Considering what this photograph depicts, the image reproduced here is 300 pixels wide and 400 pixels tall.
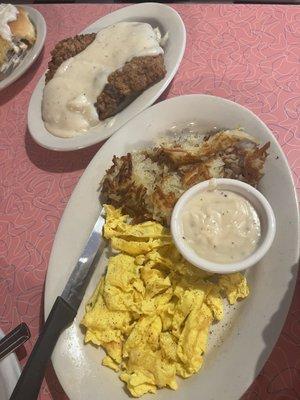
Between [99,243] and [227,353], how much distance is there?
0.64 metres

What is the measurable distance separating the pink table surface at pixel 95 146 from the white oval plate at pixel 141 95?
12cm

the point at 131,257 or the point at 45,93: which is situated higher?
the point at 45,93

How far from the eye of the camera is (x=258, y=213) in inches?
59.4

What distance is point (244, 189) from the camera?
5.06ft

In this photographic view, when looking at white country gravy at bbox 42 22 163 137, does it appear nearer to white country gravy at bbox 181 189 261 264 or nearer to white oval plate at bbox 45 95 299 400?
white oval plate at bbox 45 95 299 400

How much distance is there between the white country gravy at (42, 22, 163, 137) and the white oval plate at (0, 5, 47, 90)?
0.31 metres

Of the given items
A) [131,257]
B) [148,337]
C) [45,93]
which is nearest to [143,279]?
[131,257]

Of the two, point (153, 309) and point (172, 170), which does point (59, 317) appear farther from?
point (172, 170)

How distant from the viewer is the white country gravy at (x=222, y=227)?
57.4 inches

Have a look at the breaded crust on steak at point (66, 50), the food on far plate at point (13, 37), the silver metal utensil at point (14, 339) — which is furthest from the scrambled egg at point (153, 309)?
the food on far plate at point (13, 37)

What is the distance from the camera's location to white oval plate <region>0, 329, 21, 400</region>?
4.94 feet

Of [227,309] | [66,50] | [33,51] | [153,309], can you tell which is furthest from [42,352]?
[33,51]

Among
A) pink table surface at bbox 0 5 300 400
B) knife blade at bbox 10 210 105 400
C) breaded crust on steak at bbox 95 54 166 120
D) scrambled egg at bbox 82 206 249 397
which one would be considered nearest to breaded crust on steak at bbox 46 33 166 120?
breaded crust on steak at bbox 95 54 166 120

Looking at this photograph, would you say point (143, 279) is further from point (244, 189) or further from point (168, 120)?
point (168, 120)
